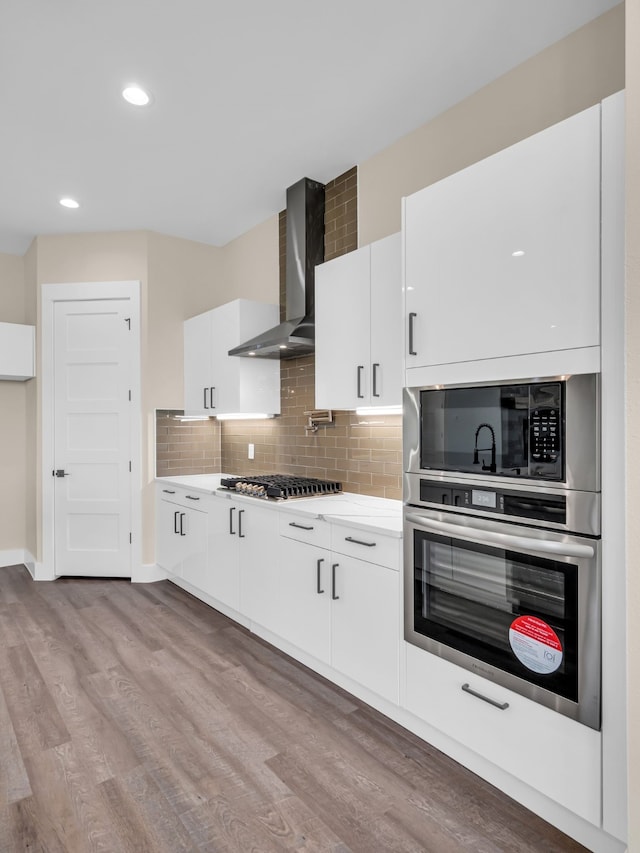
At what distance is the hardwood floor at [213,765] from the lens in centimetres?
174

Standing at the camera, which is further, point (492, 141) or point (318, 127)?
point (318, 127)

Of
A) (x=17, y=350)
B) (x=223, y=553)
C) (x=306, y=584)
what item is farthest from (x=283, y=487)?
(x=17, y=350)

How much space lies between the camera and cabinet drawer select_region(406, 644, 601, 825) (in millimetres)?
1590

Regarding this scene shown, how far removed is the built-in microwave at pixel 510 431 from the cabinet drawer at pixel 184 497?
2053 millimetres

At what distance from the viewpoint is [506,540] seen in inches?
70.9

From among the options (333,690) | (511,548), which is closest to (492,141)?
(511,548)

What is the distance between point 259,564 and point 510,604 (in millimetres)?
1699

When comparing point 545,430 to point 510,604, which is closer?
point 545,430

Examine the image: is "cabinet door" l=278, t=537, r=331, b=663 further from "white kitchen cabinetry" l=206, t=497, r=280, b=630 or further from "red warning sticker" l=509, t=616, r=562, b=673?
"red warning sticker" l=509, t=616, r=562, b=673

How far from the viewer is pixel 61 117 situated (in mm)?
2855

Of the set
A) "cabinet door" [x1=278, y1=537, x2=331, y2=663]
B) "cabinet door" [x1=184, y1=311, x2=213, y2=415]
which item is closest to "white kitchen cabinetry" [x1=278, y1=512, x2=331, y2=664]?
"cabinet door" [x1=278, y1=537, x2=331, y2=663]

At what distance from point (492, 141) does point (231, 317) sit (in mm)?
2174

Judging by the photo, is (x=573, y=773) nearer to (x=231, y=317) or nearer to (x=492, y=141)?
(x=492, y=141)

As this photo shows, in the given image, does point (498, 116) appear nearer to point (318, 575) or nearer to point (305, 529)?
point (305, 529)
